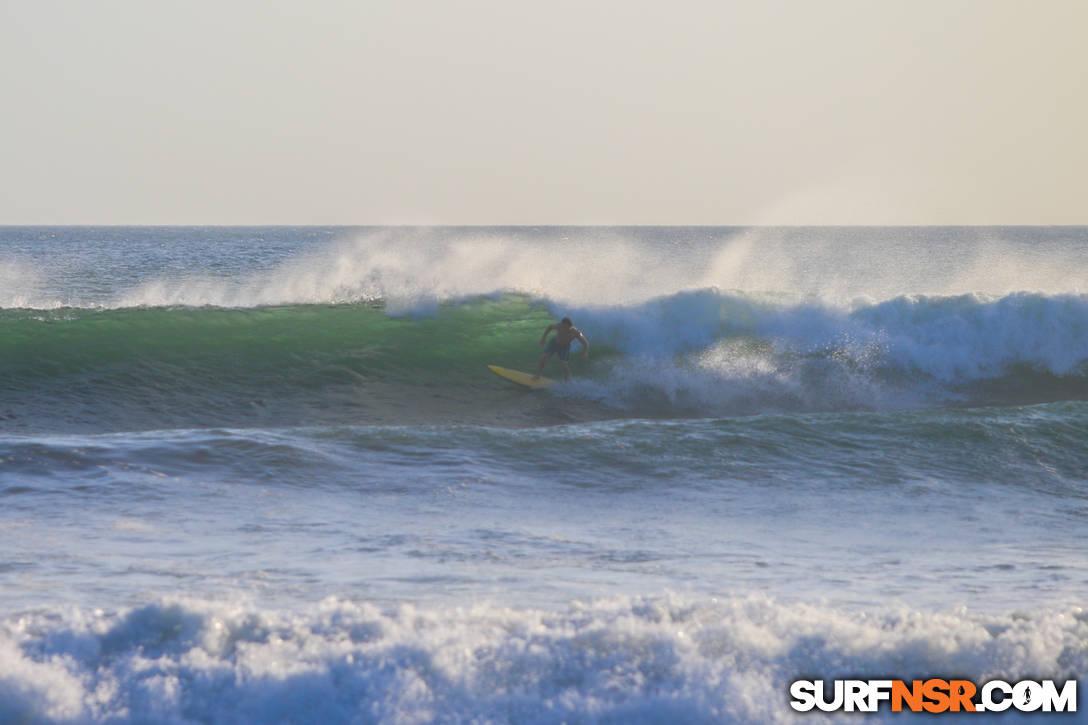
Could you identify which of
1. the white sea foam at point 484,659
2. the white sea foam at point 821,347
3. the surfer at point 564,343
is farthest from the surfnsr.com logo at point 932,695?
the surfer at point 564,343

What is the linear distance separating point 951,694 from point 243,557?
14.5 feet

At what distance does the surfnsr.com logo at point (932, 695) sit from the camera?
4754 millimetres

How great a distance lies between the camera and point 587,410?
14.6 m

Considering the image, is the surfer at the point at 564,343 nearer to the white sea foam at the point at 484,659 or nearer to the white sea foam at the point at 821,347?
the white sea foam at the point at 821,347

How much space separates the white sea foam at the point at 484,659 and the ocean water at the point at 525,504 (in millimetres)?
17

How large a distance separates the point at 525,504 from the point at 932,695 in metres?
4.63

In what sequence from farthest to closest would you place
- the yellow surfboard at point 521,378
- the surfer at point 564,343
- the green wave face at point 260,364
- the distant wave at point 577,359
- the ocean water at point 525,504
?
the surfer at point 564,343 < the yellow surfboard at point 521,378 < the distant wave at point 577,359 < the green wave face at point 260,364 < the ocean water at point 525,504

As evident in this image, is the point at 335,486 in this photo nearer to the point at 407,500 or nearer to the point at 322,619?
the point at 407,500

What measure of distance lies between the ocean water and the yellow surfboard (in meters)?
0.16

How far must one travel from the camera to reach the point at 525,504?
29.7 feet

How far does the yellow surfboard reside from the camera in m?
15.6

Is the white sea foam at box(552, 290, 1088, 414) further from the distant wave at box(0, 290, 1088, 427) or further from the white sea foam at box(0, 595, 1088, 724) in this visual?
the white sea foam at box(0, 595, 1088, 724)

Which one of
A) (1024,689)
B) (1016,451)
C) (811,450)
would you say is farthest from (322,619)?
(1016,451)

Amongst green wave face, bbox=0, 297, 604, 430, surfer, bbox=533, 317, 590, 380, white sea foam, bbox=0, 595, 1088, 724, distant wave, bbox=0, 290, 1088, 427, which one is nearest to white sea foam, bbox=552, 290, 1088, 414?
distant wave, bbox=0, 290, 1088, 427
